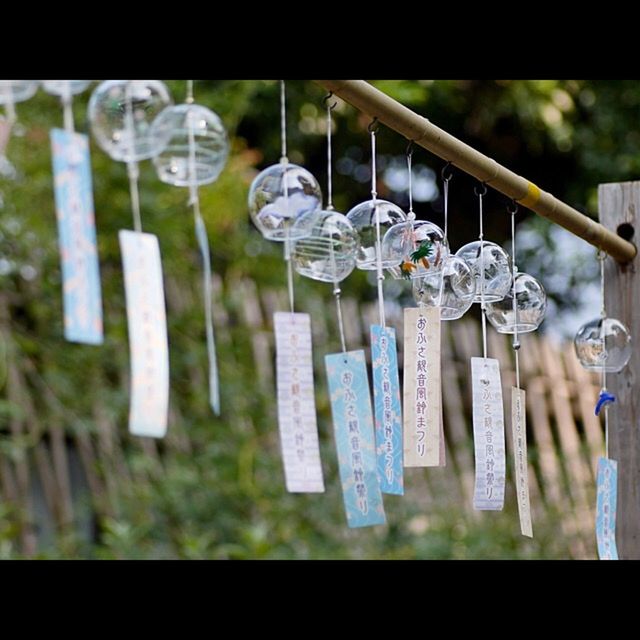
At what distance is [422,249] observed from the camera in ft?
4.81

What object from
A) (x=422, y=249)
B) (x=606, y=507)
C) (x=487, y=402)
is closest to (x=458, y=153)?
(x=422, y=249)

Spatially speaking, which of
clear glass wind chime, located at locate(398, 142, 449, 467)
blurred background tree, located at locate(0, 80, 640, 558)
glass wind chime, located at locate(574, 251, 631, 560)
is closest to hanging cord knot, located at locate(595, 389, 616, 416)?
glass wind chime, located at locate(574, 251, 631, 560)

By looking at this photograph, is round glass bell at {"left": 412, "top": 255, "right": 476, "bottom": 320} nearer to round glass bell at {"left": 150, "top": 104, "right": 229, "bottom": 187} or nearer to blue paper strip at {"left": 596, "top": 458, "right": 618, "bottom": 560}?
round glass bell at {"left": 150, "top": 104, "right": 229, "bottom": 187}

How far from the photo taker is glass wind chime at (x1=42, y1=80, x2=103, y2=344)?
1416 mm

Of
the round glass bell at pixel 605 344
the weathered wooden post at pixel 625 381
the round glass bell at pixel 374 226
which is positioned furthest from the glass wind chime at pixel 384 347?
the weathered wooden post at pixel 625 381

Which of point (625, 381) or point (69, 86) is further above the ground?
point (69, 86)

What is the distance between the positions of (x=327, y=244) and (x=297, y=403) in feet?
0.72

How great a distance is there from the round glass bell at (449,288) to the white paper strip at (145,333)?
35cm

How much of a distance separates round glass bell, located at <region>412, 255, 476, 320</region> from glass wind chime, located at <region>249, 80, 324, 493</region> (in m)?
0.16

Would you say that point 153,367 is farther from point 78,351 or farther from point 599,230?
point 78,351

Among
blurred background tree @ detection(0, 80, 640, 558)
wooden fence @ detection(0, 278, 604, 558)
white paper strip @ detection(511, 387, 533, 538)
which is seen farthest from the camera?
wooden fence @ detection(0, 278, 604, 558)

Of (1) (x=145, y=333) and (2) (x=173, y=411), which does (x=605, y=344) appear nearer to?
(1) (x=145, y=333)
